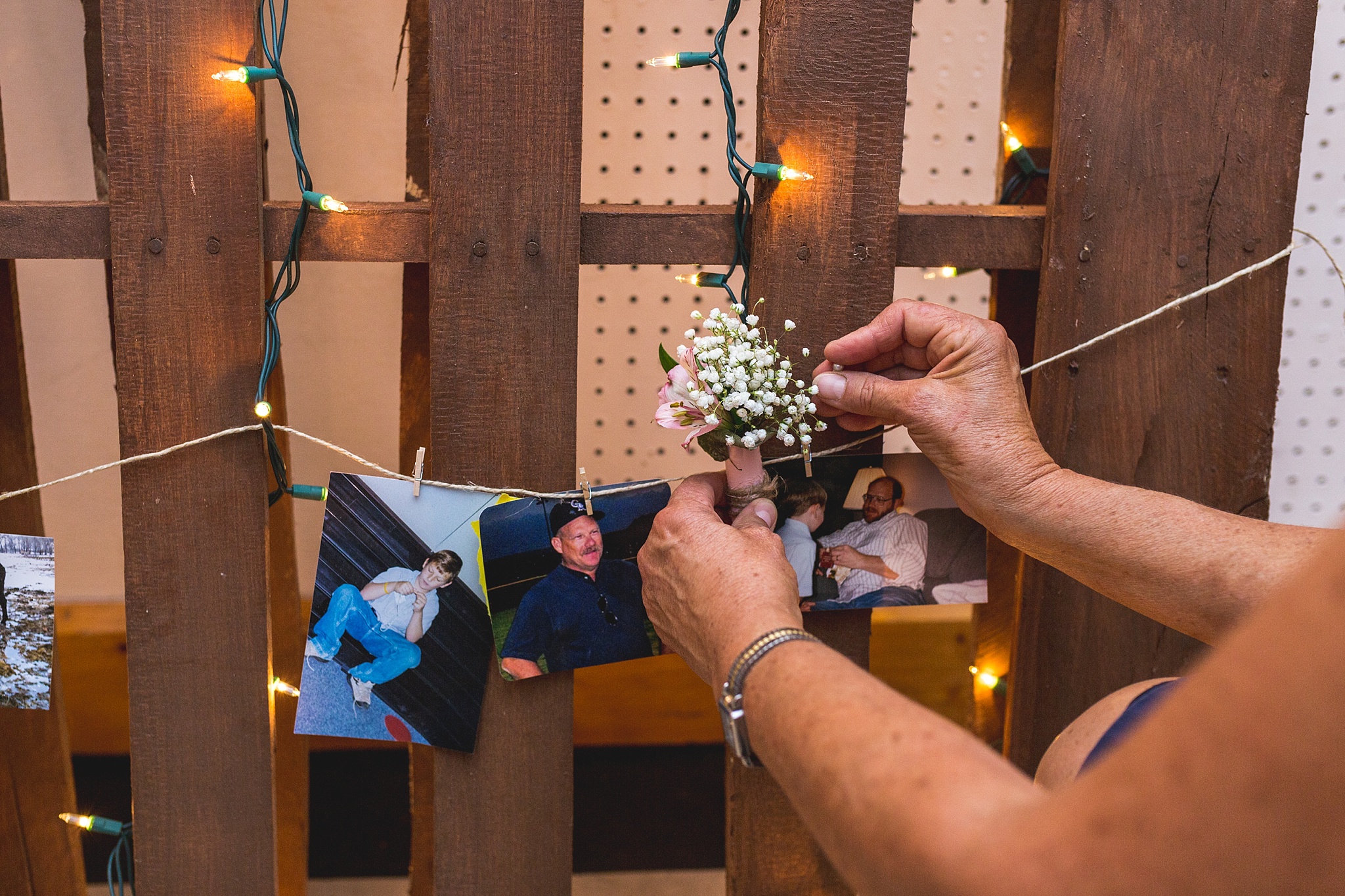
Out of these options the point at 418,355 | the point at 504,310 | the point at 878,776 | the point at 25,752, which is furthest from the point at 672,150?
the point at 878,776

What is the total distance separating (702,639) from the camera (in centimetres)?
92

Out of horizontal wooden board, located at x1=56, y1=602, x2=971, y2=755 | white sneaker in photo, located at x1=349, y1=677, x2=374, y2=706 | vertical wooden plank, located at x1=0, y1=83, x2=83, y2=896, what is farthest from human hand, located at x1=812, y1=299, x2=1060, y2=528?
horizontal wooden board, located at x1=56, y1=602, x2=971, y2=755

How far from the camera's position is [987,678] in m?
1.44

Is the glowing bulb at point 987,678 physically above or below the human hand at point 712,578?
below

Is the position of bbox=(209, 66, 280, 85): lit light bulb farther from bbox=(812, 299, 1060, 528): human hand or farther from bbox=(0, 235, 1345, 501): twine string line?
bbox=(812, 299, 1060, 528): human hand

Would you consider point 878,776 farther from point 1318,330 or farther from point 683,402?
point 1318,330

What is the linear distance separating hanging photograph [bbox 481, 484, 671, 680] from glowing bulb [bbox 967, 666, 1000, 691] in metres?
0.59

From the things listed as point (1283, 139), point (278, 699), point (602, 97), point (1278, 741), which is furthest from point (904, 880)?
point (602, 97)

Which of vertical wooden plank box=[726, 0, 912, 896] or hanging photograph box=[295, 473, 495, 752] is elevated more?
vertical wooden plank box=[726, 0, 912, 896]

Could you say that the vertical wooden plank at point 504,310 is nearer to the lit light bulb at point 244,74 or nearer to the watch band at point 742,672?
the lit light bulb at point 244,74

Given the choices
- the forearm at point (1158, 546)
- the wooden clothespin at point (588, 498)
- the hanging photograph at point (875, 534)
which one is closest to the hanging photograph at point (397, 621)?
the wooden clothespin at point (588, 498)

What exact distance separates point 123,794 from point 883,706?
2.38 metres

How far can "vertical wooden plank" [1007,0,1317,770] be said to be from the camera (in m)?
1.14

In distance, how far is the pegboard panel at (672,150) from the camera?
211cm
